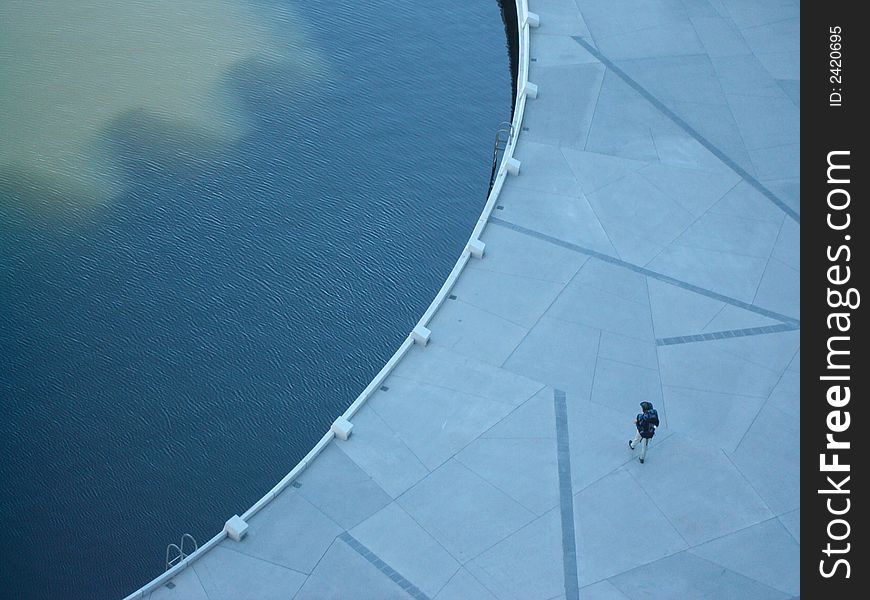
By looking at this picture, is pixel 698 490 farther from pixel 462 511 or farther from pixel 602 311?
pixel 602 311

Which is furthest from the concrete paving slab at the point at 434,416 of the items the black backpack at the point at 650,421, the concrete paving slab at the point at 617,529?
the black backpack at the point at 650,421

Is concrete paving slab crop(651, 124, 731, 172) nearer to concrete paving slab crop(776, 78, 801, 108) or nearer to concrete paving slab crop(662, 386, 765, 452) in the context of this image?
concrete paving slab crop(776, 78, 801, 108)

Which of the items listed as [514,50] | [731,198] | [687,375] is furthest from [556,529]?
[514,50]

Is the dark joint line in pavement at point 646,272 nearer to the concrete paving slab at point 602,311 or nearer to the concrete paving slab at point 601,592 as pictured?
the concrete paving slab at point 602,311

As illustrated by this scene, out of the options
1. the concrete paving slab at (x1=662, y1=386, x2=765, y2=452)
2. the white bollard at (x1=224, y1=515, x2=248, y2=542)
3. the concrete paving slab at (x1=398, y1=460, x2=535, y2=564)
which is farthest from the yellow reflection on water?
the concrete paving slab at (x1=662, y1=386, x2=765, y2=452)

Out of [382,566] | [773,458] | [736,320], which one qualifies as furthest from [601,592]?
[736,320]
